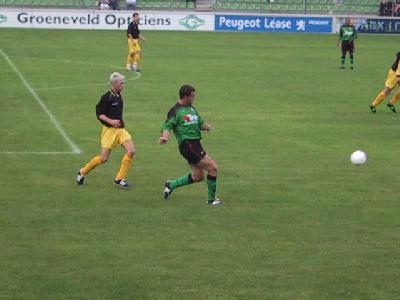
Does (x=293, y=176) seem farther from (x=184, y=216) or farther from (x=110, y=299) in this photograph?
(x=110, y=299)

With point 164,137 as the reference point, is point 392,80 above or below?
below

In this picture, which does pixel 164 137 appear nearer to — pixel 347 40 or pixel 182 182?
pixel 182 182

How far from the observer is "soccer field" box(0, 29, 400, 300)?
1241 centimetres

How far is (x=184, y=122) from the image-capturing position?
1633cm

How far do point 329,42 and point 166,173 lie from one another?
41.1 metres

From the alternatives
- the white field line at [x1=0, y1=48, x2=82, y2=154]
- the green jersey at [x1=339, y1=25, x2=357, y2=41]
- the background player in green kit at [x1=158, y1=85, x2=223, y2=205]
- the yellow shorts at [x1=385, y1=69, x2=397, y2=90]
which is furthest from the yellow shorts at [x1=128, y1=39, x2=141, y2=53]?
the background player in green kit at [x1=158, y1=85, x2=223, y2=205]

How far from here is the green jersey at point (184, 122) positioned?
16.3 metres

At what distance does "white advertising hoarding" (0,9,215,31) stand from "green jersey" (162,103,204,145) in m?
47.0

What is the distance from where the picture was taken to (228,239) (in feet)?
47.1

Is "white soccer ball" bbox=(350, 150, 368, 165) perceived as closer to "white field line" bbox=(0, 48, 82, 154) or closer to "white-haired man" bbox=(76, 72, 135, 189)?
"white-haired man" bbox=(76, 72, 135, 189)

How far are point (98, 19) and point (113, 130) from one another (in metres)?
46.3

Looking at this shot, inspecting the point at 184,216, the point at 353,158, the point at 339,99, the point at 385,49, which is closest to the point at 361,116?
the point at 339,99

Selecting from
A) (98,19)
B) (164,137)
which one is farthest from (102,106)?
(98,19)

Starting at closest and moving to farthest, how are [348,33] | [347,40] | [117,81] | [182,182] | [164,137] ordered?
[164,137], [182,182], [117,81], [347,40], [348,33]
